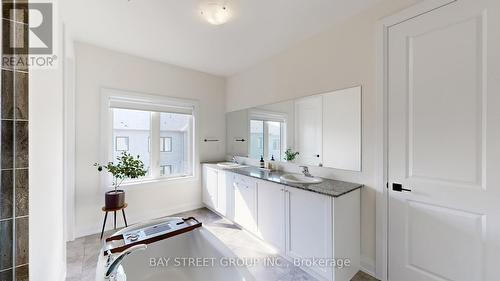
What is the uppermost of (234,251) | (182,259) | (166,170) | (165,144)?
(165,144)

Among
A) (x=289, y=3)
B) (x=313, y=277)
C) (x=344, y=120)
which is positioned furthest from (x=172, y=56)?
(x=313, y=277)

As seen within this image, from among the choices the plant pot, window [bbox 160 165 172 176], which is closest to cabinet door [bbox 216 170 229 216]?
window [bbox 160 165 172 176]

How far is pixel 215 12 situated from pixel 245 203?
227 cm

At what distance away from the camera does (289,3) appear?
189 cm

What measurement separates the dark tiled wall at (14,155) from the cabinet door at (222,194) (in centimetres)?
230

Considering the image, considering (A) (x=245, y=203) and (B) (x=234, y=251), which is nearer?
(B) (x=234, y=251)

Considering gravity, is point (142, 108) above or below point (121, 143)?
above

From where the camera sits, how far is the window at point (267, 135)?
289 cm

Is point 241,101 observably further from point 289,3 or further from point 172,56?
point 289,3

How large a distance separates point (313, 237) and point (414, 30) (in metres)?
2.01

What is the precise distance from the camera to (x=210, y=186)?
350 cm

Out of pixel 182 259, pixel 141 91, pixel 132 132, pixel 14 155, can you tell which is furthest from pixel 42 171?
pixel 141 91

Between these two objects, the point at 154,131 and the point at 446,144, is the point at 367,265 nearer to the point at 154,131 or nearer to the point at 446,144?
the point at 446,144

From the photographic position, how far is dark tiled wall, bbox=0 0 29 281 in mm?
843
